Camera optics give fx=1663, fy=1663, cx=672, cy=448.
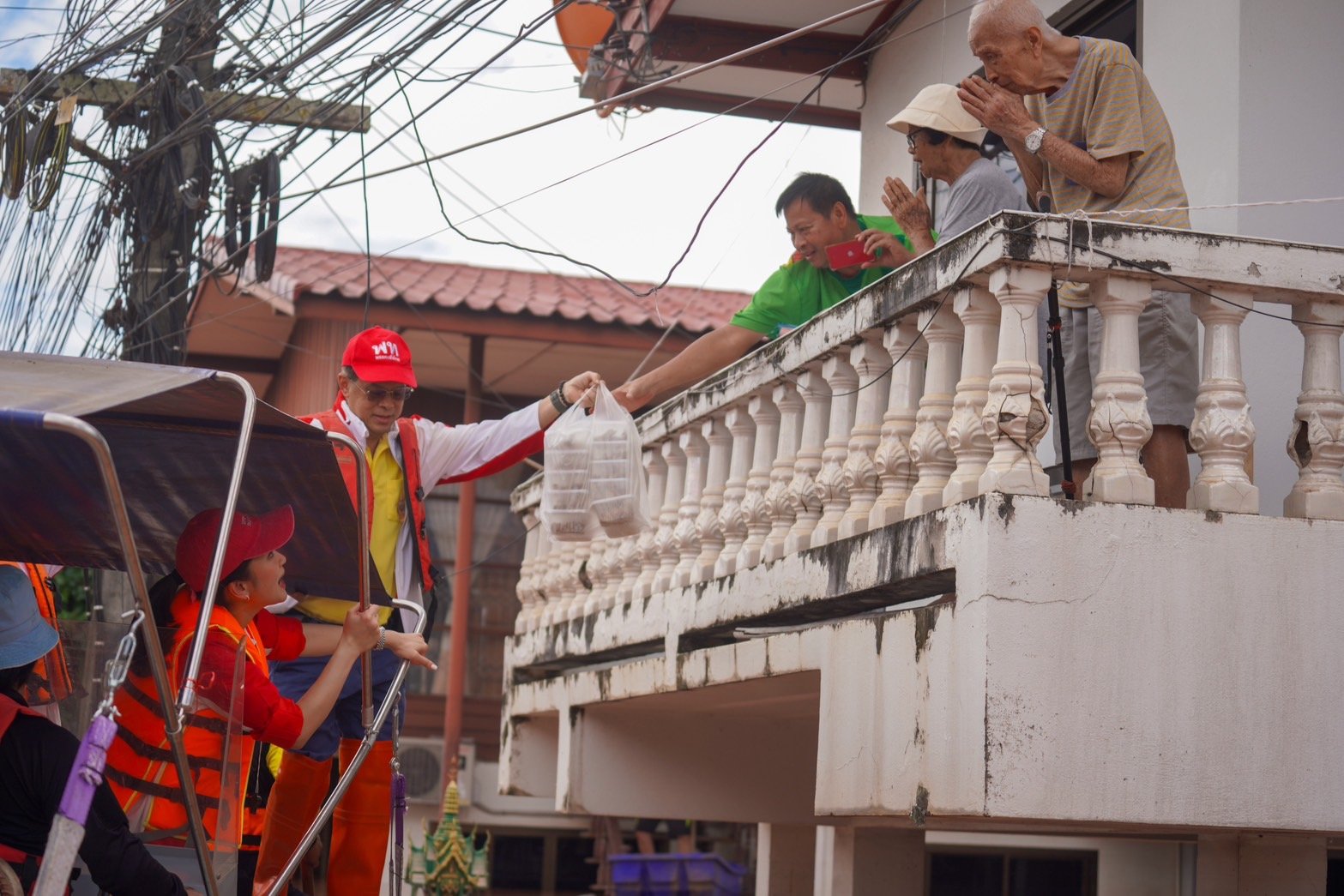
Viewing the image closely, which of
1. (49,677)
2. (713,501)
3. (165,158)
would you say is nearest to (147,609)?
(49,677)

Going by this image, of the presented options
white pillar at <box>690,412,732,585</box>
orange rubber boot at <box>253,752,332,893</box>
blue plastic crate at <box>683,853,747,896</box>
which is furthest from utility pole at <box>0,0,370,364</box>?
blue plastic crate at <box>683,853,747,896</box>

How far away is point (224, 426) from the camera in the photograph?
4.32 meters

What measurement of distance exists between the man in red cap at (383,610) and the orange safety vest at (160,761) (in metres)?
1.24

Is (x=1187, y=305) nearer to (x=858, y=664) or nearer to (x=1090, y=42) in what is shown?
(x=1090, y=42)

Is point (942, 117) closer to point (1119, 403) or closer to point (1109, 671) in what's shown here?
point (1119, 403)

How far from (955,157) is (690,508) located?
2.04 metres

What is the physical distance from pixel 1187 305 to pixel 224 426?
2786 mm

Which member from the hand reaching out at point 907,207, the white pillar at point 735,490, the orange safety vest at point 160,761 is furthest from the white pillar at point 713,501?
the orange safety vest at point 160,761

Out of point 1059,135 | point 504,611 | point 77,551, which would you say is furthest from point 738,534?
point 504,611

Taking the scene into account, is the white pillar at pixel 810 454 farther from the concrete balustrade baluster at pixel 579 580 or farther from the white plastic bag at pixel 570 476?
the concrete balustrade baluster at pixel 579 580

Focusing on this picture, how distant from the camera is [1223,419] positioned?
4543 mm

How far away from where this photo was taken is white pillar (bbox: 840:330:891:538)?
5.34 metres

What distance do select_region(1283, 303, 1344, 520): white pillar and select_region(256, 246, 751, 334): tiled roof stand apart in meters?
7.59

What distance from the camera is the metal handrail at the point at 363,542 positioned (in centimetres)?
440
